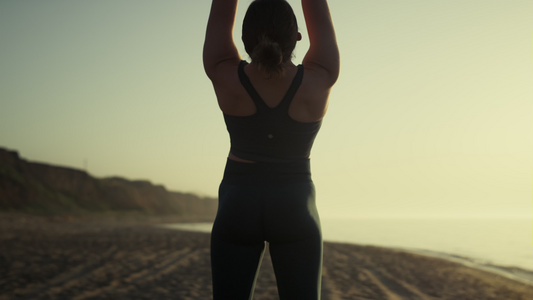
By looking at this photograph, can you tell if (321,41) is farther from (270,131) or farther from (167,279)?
(167,279)

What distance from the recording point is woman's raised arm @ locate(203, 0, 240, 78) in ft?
4.67

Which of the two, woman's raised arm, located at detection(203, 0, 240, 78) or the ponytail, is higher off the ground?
woman's raised arm, located at detection(203, 0, 240, 78)

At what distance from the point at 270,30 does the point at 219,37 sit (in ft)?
0.56

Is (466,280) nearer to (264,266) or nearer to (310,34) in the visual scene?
(264,266)

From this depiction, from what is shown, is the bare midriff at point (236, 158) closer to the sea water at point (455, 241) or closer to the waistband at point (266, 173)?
the waistband at point (266, 173)

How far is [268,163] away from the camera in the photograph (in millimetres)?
1384

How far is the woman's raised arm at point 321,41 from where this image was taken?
145cm

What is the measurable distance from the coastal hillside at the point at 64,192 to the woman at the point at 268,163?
157ft

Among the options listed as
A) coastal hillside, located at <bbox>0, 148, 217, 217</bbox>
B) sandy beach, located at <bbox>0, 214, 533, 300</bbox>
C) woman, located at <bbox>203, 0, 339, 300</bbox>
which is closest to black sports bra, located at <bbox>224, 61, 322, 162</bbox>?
woman, located at <bbox>203, 0, 339, 300</bbox>

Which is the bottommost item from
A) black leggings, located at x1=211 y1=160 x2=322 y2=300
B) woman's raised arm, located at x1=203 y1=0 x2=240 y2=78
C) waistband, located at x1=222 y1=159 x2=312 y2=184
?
black leggings, located at x1=211 y1=160 x2=322 y2=300

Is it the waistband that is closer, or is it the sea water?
the waistband

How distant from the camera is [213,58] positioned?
1426 millimetres

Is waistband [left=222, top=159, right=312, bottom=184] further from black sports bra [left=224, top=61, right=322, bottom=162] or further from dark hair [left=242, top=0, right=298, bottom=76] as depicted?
dark hair [left=242, top=0, right=298, bottom=76]

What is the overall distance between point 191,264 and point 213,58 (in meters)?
8.99
